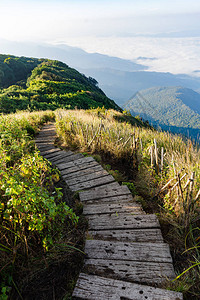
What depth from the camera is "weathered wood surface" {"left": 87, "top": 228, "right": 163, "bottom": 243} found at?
2.21m

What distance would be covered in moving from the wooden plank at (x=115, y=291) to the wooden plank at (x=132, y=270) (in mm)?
112

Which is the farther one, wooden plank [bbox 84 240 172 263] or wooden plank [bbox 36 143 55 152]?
wooden plank [bbox 36 143 55 152]

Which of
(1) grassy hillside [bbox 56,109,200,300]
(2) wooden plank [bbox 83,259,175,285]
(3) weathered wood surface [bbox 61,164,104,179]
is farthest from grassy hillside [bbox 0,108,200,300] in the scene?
(3) weathered wood surface [bbox 61,164,104,179]

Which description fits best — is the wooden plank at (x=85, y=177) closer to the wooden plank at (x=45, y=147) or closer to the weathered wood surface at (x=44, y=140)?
the wooden plank at (x=45, y=147)

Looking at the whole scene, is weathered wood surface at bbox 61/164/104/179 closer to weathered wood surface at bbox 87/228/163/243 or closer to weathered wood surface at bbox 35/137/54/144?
weathered wood surface at bbox 87/228/163/243

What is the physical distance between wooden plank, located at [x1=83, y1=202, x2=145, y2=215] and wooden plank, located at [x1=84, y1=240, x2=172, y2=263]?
24.4 inches

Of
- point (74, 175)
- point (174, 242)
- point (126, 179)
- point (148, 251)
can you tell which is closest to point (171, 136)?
point (126, 179)

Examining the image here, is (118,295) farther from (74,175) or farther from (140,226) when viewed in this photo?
(74,175)

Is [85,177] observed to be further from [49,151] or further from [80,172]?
[49,151]

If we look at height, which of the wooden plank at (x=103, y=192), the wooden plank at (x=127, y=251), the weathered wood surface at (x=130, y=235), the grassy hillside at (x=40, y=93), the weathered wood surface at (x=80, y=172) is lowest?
the weathered wood surface at (x=130, y=235)

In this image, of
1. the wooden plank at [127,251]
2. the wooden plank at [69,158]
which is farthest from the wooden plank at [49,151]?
the wooden plank at [127,251]

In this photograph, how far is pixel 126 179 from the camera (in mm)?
4145

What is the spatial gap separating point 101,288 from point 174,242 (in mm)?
1199

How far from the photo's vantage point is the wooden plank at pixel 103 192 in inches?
122
